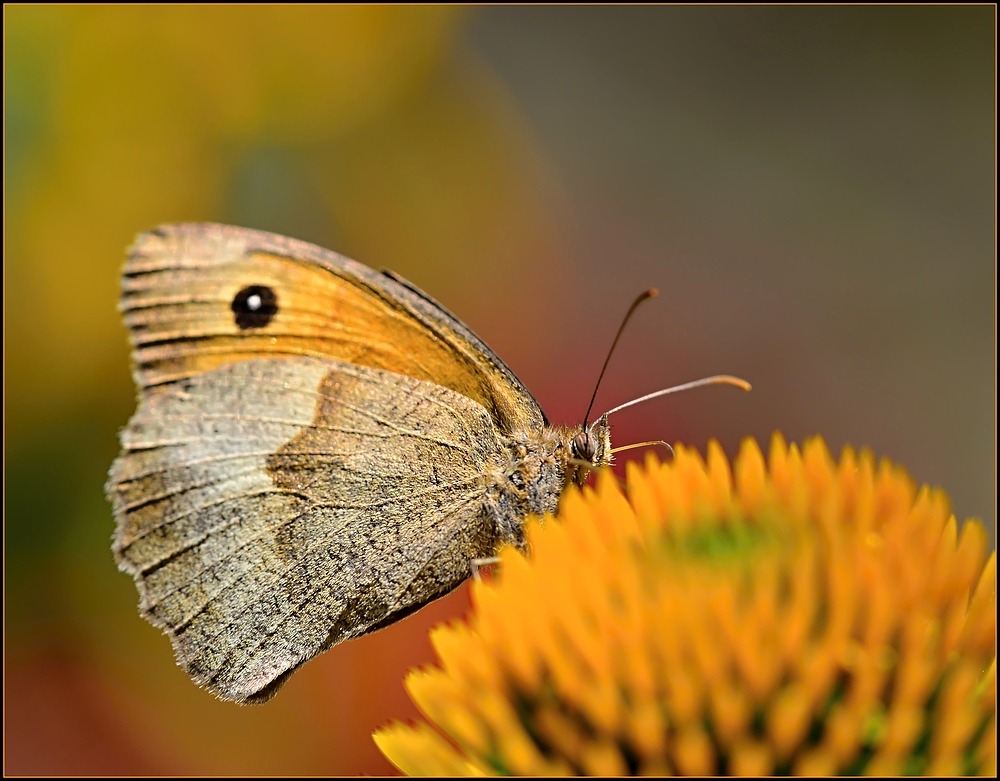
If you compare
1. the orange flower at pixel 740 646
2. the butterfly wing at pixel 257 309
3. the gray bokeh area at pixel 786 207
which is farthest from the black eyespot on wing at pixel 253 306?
the gray bokeh area at pixel 786 207

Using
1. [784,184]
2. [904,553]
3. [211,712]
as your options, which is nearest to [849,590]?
[904,553]

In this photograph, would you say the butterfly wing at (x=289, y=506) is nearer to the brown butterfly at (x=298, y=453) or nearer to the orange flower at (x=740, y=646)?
the brown butterfly at (x=298, y=453)

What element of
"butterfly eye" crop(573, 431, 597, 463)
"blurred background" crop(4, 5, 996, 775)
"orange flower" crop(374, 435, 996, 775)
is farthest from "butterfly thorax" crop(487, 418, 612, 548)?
"blurred background" crop(4, 5, 996, 775)

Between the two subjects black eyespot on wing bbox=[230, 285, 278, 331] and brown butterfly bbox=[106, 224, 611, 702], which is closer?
brown butterfly bbox=[106, 224, 611, 702]

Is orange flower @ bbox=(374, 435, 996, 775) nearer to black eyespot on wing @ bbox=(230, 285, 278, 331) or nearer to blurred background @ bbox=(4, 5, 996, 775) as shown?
black eyespot on wing @ bbox=(230, 285, 278, 331)

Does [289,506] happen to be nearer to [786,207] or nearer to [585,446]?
[585,446]

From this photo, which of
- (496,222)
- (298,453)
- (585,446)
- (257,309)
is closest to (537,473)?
(585,446)
